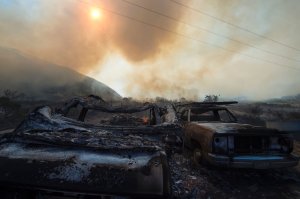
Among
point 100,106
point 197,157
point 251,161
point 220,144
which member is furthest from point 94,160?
point 197,157

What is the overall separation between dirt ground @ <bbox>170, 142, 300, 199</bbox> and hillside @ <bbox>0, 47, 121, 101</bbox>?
98.9 feet

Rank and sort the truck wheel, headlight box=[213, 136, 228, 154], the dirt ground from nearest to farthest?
the dirt ground → headlight box=[213, 136, 228, 154] → the truck wheel

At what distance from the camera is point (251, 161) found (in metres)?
5.07

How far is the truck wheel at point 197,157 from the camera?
5.79 metres

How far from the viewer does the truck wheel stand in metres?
5.79

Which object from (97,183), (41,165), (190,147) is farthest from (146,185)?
(190,147)

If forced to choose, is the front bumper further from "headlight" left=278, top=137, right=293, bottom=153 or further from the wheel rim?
the wheel rim

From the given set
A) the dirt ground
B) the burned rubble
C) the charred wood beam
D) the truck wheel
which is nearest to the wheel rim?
the truck wheel

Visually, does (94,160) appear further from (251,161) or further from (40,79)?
(40,79)

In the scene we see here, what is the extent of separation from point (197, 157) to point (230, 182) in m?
0.87

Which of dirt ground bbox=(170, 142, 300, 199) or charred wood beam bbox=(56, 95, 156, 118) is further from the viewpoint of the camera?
charred wood beam bbox=(56, 95, 156, 118)

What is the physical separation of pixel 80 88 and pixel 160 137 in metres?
38.7

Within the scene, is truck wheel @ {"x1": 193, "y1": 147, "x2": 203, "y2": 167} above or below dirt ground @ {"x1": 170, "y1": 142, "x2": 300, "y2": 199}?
above

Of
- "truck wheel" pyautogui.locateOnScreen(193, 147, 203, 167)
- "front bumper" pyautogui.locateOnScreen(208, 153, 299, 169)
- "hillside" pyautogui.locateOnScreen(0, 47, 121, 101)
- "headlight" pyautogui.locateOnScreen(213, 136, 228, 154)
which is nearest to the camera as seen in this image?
"front bumper" pyautogui.locateOnScreen(208, 153, 299, 169)
